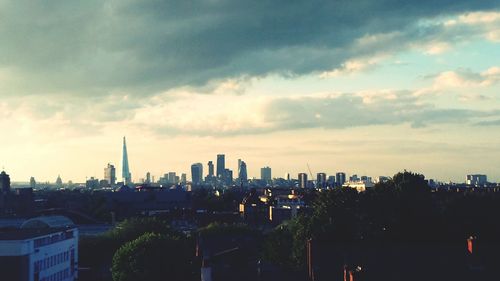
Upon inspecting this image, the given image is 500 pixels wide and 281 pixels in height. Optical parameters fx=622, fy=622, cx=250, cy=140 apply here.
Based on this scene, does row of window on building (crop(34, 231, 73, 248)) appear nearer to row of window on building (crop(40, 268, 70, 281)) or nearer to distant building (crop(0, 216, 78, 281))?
distant building (crop(0, 216, 78, 281))

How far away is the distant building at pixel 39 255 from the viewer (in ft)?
225

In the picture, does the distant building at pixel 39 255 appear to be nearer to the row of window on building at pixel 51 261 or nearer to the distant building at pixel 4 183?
the row of window on building at pixel 51 261

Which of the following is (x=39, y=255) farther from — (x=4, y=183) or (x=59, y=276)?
(x=4, y=183)

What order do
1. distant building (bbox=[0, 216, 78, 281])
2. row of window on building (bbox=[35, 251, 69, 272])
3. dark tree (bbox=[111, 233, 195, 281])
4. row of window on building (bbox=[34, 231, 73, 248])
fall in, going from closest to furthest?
1. dark tree (bbox=[111, 233, 195, 281])
2. distant building (bbox=[0, 216, 78, 281])
3. row of window on building (bbox=[35, 251, 69, 272])
4. row of window on building (bbox=[34, 231, 73, 248])

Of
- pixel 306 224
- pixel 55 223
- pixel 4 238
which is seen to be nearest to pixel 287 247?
pixel 306 224

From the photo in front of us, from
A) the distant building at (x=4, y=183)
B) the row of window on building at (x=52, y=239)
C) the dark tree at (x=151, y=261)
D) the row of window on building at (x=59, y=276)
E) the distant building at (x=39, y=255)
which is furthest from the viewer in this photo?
the distant building at (x=4, y=183)

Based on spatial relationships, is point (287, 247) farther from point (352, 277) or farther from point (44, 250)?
point (352, 277)

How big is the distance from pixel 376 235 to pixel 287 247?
10.7 meters

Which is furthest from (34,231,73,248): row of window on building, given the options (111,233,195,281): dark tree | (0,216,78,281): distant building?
(111,233,195,281): dark tree

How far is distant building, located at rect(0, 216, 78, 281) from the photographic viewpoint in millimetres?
68500

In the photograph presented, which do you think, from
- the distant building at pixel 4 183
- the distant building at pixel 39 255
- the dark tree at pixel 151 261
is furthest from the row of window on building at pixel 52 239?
the distant building at pixel 4 183

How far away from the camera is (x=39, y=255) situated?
7312cm

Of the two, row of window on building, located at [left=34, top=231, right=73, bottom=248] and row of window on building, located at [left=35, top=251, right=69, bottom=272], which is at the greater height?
row of window on building, located at [left=34, top=231, right=73, bottom=248]

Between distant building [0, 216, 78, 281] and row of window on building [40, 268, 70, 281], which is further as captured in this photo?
row of window on building [40, 268, 70, 281]
